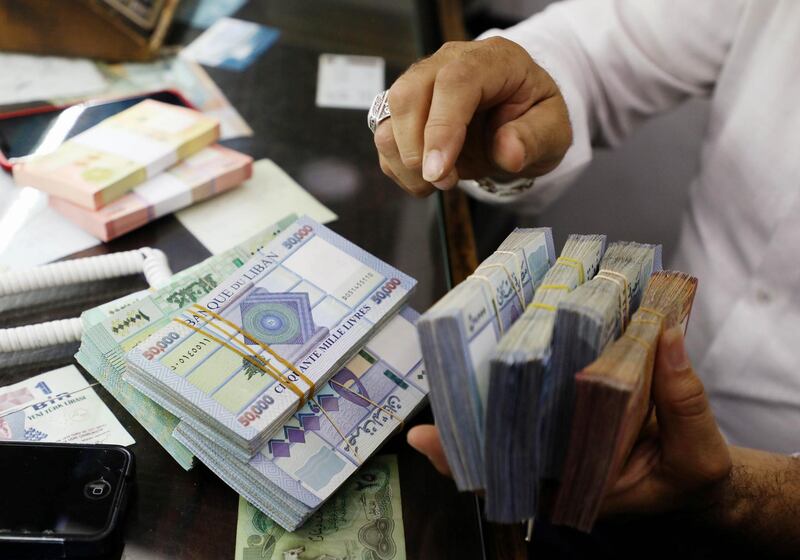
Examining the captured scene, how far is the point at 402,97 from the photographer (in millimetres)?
787

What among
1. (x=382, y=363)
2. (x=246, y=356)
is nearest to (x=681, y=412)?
(x=382, y=363)

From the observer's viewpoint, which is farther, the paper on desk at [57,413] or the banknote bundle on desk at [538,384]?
the paper on desk at [57,413]

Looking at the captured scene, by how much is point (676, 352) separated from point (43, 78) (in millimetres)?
1128

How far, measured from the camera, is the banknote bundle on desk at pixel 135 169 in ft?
3.13

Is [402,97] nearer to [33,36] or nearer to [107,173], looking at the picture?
[107,173]

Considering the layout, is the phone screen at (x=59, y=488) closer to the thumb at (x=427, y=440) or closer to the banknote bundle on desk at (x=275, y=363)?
the banknote bundle on desk at (x=275, y=363)

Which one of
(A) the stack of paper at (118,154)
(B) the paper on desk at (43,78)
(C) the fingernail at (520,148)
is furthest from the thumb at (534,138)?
(B) the paper on desk at (43,78)

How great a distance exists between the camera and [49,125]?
1084 mm

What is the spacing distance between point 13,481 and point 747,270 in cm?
104

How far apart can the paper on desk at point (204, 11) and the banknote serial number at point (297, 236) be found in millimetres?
→ 792

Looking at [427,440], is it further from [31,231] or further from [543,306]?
[31,231]

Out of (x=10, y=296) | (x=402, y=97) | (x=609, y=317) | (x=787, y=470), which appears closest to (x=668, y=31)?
(x=402, y=97)

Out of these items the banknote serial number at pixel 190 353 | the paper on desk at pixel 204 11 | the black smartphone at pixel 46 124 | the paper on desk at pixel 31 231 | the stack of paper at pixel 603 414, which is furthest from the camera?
the paper on desk at pixel 204 11

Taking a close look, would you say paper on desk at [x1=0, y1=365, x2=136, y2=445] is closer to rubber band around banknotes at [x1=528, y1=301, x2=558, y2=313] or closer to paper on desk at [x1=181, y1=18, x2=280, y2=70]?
rubber band around banknotes at [x1=528, y1=301, x2=558, y2=313]
